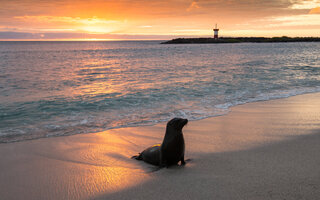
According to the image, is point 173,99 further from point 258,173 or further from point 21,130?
point 258,173

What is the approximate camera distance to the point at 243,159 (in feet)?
13.4

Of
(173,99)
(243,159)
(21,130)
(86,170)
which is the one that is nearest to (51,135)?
(21,130)

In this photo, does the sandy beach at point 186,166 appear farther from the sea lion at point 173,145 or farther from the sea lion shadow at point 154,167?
the sea lion at point 173,145

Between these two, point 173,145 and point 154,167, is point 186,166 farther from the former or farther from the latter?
point 154,167

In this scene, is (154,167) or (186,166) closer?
(186,166)

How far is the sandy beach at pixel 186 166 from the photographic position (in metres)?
3.08

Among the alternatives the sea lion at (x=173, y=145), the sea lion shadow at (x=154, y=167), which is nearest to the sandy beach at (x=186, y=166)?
the sea lion shadow at (x=154, y=167)

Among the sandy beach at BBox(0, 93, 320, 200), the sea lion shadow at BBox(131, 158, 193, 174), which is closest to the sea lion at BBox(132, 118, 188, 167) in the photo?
the sea lion shadow at BBox(131, 158, 193, 174)

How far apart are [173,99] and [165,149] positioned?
21.8 ft

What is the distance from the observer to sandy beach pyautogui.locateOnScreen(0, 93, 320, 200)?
10.1ft

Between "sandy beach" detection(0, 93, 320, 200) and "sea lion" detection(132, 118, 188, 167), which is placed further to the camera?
"sea lion" detection(132, 118, 188, 167)

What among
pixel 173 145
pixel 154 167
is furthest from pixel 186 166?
pixel 154 167

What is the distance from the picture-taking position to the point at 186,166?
12.9 ft

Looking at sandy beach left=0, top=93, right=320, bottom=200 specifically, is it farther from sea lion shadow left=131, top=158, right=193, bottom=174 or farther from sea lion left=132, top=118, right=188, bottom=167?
sea lion left=132, top=118, right=188, bottom=167
